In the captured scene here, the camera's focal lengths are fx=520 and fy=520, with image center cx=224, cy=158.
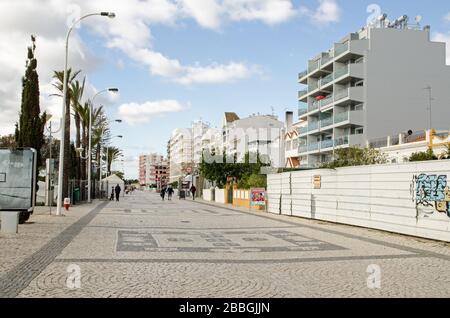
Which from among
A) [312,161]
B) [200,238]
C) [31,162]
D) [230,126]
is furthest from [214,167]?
[230,126]

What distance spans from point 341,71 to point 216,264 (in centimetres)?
5437

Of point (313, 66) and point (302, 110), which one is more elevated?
point (313, 66)

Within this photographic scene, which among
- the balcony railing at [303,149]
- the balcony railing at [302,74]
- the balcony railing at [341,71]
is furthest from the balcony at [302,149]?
the balcony railing at [302,74]

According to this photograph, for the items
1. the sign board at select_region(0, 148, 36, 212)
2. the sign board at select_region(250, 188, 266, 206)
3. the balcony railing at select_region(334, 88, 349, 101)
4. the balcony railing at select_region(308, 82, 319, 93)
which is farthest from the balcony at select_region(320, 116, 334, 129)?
the sign board at select_region(0, 148, 36, 212)

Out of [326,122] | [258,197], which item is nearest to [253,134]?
[326,122]

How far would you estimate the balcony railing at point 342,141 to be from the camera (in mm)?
57062

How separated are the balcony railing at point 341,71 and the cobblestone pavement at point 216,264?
45.5 m

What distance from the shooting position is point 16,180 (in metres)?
19.8

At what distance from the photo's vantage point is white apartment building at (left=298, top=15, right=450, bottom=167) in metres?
58.1

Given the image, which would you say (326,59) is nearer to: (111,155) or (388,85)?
(388,85)

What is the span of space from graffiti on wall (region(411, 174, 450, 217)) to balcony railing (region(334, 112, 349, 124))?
1685 inches

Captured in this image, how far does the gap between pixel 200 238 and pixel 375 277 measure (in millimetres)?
7462

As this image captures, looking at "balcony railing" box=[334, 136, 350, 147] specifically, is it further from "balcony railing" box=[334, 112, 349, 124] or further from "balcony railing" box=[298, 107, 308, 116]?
"balcony railing" box=[298, 107, 308, 116]

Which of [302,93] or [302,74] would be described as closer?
[302,93]
